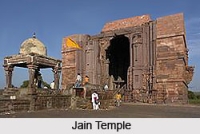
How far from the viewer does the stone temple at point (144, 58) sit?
2598cm

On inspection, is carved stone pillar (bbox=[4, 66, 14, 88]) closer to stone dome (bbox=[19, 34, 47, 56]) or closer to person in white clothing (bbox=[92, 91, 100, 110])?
stone dome (bbox=[19, 34, 47, 56])

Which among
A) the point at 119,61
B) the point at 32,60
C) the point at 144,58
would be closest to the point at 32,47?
the point at 32,60

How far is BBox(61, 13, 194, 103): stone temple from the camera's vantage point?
26.0m

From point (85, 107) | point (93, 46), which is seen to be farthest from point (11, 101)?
point (93, 46)

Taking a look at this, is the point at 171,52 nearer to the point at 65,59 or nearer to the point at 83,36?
Result: the point at 83,36

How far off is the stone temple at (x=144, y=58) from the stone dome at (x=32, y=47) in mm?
6965

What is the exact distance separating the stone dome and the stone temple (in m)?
6.96

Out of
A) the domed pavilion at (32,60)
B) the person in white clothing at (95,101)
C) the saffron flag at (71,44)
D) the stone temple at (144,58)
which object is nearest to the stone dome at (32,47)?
the domed pavilion at (32,60)

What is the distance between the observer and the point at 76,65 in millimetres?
34312

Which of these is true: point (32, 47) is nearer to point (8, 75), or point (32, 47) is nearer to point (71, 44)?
point (8, 75)

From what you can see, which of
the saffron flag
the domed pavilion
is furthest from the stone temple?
the domed pavilion

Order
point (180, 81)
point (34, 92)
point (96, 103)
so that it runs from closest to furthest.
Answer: point (34, 92) → point (96, 103) → point (180, 81)

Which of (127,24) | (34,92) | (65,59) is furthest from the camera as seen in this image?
(65,59)

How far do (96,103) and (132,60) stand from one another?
48.3ft
